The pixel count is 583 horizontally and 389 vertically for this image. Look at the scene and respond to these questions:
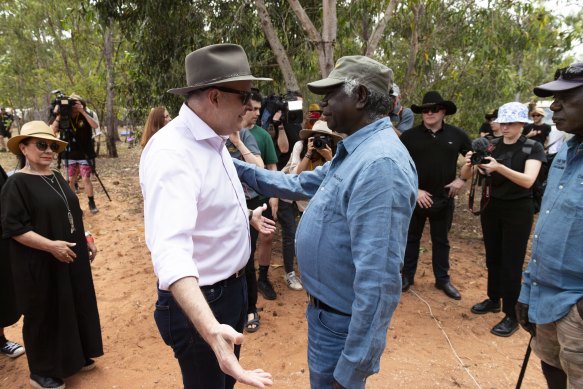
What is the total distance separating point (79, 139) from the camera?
7.57 metres

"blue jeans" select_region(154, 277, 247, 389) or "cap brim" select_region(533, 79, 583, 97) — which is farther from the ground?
"cap brim" select_region(533, 79, 583, 97)

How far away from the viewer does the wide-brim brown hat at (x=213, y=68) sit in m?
1.90

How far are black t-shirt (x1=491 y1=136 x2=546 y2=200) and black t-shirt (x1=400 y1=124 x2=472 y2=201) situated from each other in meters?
0.57

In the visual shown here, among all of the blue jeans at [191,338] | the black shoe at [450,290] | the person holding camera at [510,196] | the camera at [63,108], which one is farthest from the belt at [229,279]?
the camera at [63,108]

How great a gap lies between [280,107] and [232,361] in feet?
13.4

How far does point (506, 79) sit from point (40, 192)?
327 inches

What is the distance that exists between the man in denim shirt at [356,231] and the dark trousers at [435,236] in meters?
3.02

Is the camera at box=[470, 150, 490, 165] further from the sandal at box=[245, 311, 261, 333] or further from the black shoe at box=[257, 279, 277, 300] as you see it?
the sandal at box=[245, 311, 261, 333]

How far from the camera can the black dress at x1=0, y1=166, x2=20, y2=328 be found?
135 inches

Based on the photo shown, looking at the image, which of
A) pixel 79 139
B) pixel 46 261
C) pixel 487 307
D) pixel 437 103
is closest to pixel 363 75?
pixel 46 261

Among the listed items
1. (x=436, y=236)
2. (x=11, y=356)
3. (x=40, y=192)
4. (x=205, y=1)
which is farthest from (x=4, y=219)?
(x=205, y=1)

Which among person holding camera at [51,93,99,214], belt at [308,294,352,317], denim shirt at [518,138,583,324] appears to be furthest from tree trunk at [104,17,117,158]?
denim shirt at [518,138,583,324]

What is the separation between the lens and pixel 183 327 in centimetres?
Result: 189

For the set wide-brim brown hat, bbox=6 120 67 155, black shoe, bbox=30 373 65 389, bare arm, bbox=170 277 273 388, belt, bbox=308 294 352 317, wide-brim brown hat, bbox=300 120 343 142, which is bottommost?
black shoe, bbox=30 373 65 389
